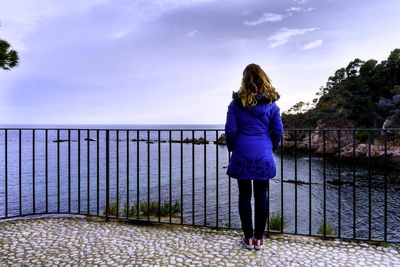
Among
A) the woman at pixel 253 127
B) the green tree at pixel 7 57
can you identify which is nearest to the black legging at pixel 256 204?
the woman at pixel 253 127

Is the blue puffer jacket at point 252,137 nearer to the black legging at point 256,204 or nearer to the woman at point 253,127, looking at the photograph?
the woman at point 253,127

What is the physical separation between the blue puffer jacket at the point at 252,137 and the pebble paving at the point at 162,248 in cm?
86

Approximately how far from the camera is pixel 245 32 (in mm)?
16953

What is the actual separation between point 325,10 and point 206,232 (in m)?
14.3

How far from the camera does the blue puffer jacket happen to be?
9.34ft

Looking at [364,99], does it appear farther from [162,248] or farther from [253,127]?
[162,248]

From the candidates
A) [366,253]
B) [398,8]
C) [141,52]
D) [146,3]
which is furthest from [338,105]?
[366,253]

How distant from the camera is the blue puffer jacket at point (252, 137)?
9.34 feet

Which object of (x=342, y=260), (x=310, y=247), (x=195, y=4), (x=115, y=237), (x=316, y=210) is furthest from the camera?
(x=316, y=210)

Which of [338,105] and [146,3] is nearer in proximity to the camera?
[146,3]

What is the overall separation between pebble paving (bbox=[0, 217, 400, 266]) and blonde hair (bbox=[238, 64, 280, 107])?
1578 mm

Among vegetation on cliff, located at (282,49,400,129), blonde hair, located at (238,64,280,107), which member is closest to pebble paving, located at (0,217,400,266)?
blonde hair, located at (238,64,280,107)

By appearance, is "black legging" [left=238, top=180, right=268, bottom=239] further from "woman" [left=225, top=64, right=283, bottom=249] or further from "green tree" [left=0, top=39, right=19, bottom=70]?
"green tree" [left=0, top=39, right=19, bottom=70]

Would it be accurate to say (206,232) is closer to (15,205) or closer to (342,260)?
(342,260)
